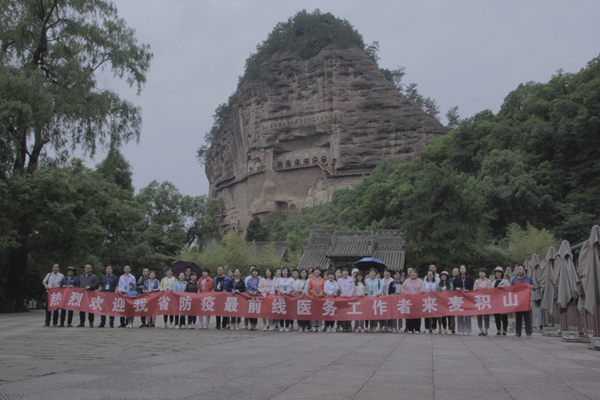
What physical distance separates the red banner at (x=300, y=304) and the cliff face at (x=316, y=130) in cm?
6034

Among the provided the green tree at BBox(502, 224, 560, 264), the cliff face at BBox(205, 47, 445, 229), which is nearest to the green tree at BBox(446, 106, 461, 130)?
the cliff face at BBox(205, 47, 445, 229)

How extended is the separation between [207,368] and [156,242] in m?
45.3

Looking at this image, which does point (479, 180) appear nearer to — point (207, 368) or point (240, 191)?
point (207, 368)

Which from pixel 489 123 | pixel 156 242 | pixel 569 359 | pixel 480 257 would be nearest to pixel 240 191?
pixel 156 242

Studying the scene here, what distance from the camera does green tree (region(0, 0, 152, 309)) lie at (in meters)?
20.9

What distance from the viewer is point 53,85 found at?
22.5 meters

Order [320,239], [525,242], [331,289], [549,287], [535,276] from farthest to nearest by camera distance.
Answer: [320,239] → [525,242] → [535,276] → [331,289] → [549,287]

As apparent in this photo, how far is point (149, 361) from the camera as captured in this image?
6.66 m

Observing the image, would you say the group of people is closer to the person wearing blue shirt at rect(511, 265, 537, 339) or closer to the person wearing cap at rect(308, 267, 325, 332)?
the person wearing cap at rect(308, 267, 325, 332)

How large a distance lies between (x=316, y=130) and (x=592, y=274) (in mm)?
68505

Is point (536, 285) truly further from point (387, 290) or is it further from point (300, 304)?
point (300, 304)

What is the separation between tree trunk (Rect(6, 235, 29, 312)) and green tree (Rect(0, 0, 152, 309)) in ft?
0.11

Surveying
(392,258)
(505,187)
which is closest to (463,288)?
(392,258)

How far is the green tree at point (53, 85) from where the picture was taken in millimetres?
20859
